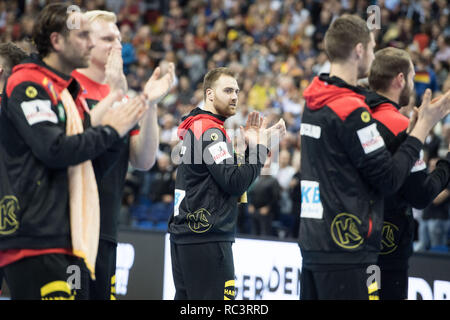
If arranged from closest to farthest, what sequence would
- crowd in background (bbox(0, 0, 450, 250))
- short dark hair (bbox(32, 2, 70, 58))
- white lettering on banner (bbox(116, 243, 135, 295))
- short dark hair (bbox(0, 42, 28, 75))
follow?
short dark hair (bbox(32, 2, 70, 58)), short dark hair (bbox(0, 42, 28, 75)), white lettering on banner (bbox(116, 243, 135, 295)), crowd in background (bbox(0, 0, 450, 250))

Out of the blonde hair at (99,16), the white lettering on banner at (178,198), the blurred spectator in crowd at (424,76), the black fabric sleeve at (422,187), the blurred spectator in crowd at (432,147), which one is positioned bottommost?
the white lettering on banner at (178,198)

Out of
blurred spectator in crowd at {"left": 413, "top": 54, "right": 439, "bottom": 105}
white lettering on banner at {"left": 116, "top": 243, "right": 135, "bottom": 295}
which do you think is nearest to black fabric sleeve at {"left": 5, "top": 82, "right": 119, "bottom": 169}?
white lettering on banner at {"left": 116, "top": 243, "right": 135, "bottom": 295}

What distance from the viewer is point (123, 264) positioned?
9656mm

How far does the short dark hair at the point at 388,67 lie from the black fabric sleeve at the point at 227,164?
978mm

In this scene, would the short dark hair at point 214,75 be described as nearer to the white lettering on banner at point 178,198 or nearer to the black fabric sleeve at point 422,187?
the white lettering on banner at point 178,198

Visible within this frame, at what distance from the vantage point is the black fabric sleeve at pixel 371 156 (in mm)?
3852

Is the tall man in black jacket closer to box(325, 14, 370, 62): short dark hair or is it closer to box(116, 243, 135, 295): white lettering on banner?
box(325, 14, 370, 62): short dark hair

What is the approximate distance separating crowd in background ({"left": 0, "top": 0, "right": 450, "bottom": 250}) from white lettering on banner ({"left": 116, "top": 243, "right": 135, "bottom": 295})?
3.17m

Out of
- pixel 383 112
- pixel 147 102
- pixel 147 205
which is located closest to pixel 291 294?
pixel 383 112

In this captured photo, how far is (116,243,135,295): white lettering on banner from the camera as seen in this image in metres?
9.56

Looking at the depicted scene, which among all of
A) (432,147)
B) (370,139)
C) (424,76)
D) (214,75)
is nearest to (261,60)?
(424,76)

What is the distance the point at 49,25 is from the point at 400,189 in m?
2.55

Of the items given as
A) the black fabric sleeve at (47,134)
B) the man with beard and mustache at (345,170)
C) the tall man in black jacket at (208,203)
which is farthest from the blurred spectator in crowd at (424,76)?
the black fabric sleeve at (47,134)
